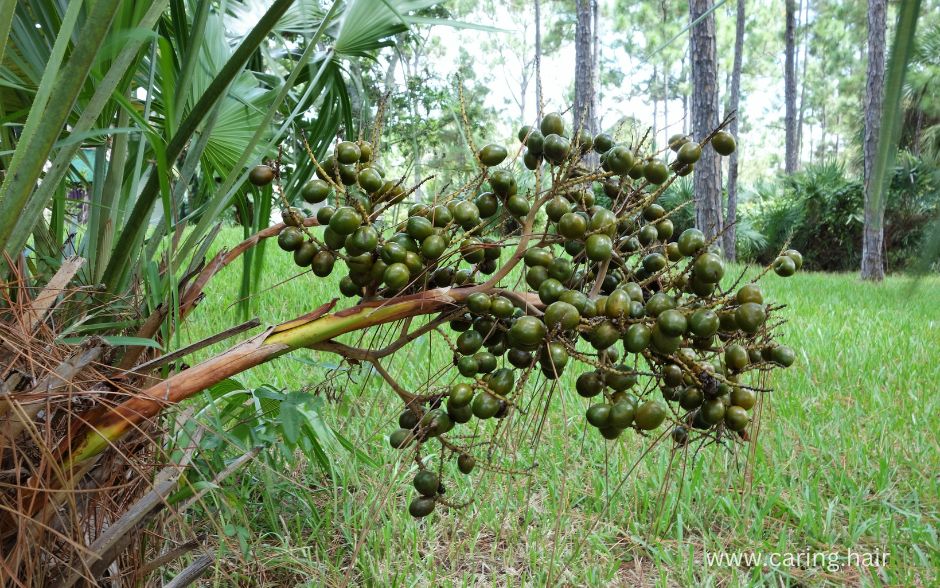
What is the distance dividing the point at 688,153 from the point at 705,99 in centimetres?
681

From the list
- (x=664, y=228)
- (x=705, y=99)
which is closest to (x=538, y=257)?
(x=664, y=228)

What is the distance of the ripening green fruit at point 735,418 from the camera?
0.86 m

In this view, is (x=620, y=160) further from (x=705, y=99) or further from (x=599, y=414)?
(x=705, y=99)

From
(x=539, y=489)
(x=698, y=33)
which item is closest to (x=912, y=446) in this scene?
(x=539, y=489)

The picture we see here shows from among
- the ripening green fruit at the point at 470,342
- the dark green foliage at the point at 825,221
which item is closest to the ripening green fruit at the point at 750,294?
the ripening green fruit at the point at 470,342

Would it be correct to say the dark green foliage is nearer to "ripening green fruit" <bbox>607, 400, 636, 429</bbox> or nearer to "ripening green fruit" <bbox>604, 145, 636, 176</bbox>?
"ripening green fruit" <bbox>604, 145, 636, 176</bbox>

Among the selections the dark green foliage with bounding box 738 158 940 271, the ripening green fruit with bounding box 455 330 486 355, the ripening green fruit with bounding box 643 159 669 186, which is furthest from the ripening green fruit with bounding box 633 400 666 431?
the dark green foliage with bounding box 738 158 940 271

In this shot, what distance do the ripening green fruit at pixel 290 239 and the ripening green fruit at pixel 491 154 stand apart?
27 centimetres

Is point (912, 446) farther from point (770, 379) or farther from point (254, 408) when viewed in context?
point (254, 408)

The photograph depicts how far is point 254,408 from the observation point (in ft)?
4.85

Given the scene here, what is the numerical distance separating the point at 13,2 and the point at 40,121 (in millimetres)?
136

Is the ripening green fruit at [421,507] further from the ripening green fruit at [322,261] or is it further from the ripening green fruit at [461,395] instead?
the ripening green fruit at [322,261]

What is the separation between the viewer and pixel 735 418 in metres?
0.87

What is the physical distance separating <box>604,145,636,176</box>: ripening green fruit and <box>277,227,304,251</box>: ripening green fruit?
1.43 ft
